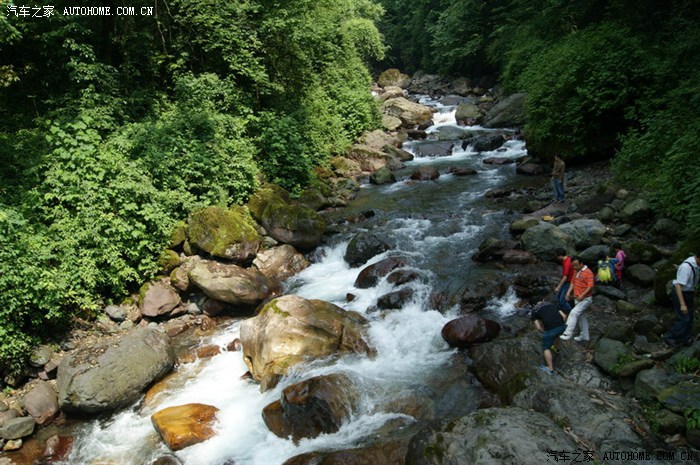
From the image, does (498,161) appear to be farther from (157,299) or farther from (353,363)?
(157,299)

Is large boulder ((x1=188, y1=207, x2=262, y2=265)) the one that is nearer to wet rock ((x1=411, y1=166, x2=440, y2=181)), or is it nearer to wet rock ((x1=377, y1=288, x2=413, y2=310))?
wet rock ((x1=377, y1=288, x2=413, y2=310))

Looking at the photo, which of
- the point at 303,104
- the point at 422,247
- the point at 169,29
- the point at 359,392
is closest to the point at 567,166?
the point at 422,247

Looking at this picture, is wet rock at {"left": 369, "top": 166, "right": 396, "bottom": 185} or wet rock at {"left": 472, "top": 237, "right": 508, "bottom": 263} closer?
wet rock at {"left": 472, "top": 237, "right": 508, "bottom": 263}

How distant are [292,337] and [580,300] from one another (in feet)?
18.8

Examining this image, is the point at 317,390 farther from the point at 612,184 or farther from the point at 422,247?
the point at 612,184

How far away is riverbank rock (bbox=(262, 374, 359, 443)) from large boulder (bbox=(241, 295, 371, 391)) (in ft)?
3.67

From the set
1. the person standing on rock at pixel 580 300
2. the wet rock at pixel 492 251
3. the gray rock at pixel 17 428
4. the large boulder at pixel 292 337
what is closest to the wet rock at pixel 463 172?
the wet rock at pixel 492 251

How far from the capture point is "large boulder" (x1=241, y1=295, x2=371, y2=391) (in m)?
8.62

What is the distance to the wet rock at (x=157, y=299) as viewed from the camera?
1089cm

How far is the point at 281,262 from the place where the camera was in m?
13.3

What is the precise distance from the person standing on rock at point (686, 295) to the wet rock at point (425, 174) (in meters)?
13.6

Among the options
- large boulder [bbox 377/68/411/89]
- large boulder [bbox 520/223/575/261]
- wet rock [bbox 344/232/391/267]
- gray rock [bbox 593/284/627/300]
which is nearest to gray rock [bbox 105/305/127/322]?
wet rock [bbox 344/232/391/267]

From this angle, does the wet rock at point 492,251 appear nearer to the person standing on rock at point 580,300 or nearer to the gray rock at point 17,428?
the person standing on rock at point 580,300

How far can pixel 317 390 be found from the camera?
7172 mm
